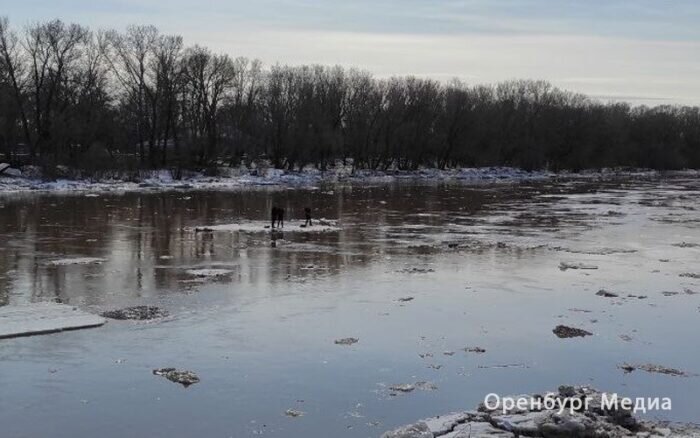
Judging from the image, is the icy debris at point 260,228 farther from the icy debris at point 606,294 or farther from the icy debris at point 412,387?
the icy debris at point 412,387

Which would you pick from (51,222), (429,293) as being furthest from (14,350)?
(51,222)

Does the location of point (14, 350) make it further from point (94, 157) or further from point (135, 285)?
point (94, 157)

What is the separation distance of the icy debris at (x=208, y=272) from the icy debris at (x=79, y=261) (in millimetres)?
3090

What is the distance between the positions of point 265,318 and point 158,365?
316 centimetres

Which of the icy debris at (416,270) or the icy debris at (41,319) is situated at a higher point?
the icy debris at (416,270)

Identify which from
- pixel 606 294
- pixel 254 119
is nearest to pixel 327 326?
pixel 606 294

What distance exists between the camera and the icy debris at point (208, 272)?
17578 millimetres

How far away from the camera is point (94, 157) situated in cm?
6022

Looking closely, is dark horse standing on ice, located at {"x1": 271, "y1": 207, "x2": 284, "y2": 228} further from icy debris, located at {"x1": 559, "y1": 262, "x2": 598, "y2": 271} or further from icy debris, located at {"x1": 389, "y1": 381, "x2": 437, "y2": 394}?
icy debris, located at {"x1": 389, "y1": 381, "x2": 437, "y2": 394}

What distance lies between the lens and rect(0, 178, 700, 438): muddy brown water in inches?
347

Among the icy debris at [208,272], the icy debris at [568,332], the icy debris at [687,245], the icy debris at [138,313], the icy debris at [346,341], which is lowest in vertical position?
the icy debris at [346,341]

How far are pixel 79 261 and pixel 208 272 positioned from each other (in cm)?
416

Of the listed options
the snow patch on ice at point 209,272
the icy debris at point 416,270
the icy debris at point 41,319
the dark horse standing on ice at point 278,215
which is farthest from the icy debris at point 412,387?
the dark horse standing on ice at point 278,215

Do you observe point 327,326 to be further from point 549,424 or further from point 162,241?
point 162,241
